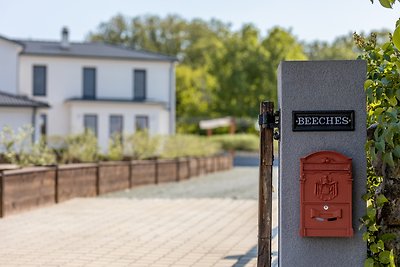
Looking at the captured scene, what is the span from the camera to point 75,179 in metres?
19.9

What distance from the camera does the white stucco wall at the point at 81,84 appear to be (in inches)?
1768

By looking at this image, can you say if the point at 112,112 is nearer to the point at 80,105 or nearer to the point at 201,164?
the point at 80,105

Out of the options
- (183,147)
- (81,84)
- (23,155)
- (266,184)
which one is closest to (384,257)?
(266,184)

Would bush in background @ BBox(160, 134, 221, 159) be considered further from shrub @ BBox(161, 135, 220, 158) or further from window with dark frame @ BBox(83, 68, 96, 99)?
window with dark frame @ BBox(83, 68, 96, 99)

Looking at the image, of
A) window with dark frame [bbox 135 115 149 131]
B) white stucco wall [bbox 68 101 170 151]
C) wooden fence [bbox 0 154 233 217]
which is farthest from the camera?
window with dark frame [bbox 135 115 149 131]

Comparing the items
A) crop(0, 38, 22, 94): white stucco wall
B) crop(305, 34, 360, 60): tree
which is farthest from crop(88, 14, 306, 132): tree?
crop(0, 38, 22, 94): white stucco wall

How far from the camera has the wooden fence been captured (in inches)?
612

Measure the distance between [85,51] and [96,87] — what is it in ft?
9.00

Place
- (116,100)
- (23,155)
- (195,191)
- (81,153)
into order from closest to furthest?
1. (23,155)
2. (195,191)
3. (81,153)
4. (116,100)

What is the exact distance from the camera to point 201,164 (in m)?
34.8

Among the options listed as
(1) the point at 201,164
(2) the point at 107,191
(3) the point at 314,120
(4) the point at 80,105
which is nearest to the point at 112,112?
(4) the point at 80,105

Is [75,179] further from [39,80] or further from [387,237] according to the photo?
[39,80]

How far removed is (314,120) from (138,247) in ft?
16.7

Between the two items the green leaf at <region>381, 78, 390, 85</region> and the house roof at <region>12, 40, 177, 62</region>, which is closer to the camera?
the green leaf at <region>381, 78, 390, 85</region>
